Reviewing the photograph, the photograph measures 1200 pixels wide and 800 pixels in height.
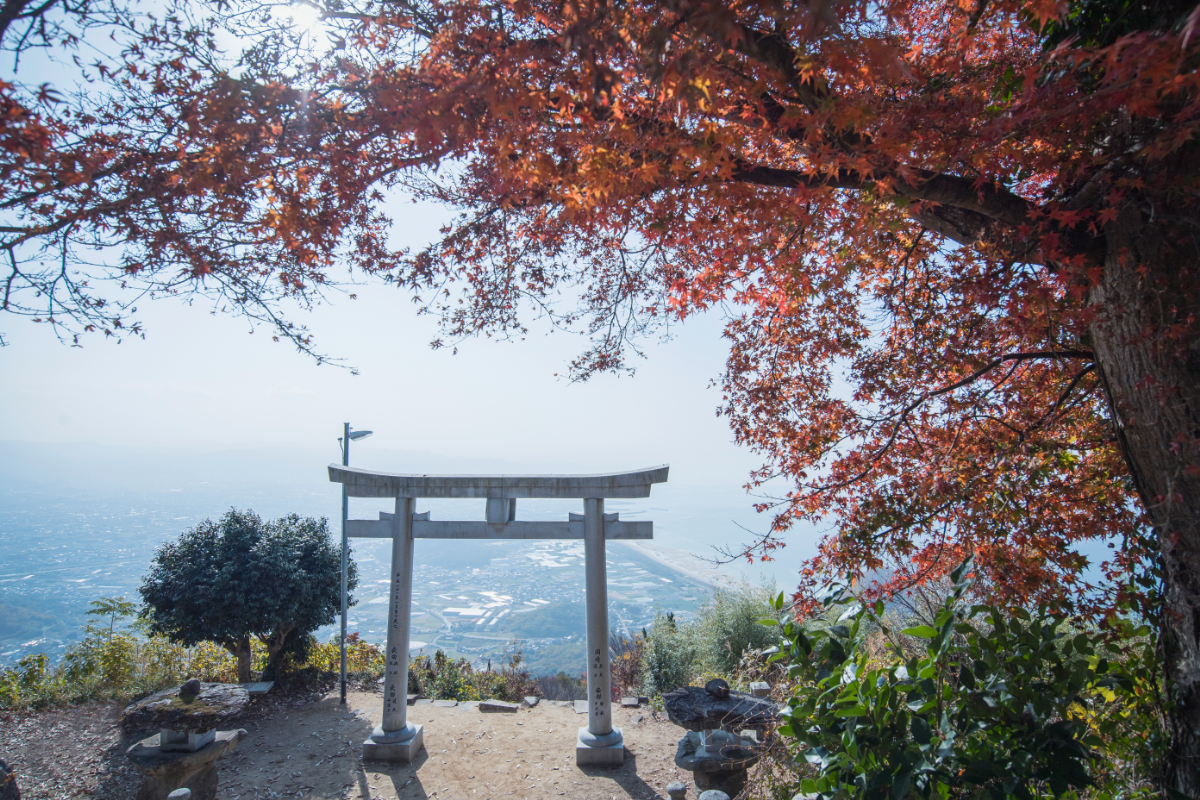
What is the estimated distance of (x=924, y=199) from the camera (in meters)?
2.40

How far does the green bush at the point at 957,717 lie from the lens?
6.20 ft

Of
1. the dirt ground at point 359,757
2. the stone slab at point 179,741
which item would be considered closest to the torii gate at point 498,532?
the dirt ground at point 359,757

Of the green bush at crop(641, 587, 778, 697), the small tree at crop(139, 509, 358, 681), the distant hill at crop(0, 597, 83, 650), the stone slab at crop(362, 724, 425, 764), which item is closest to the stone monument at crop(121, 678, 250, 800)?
the stone slab at crop(362, 724, 425, 764)

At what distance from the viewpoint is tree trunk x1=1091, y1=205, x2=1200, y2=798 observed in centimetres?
207

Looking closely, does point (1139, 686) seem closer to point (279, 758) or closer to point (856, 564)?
point (856, 564)

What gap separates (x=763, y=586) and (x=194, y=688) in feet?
26.2

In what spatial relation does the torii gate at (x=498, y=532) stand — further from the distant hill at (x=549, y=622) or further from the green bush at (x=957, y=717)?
the distant hill at (x=549, y=622)

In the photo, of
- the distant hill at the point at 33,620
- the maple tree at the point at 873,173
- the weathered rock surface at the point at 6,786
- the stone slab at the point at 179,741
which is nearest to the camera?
the maple tree at the point at 873,173

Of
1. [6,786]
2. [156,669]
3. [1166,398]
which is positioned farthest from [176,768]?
[1166,398]

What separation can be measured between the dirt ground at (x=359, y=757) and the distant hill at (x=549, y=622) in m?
15.9

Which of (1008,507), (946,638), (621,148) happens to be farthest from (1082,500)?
(621,148)

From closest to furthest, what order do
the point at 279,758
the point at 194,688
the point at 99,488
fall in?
the point at 194,688 → the point at 279,758 → the point at 99,488

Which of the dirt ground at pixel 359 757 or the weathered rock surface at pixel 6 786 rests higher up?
the weathered rock surface at pixel 6 786

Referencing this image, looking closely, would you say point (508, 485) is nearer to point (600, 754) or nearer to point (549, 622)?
point (600, 754)
